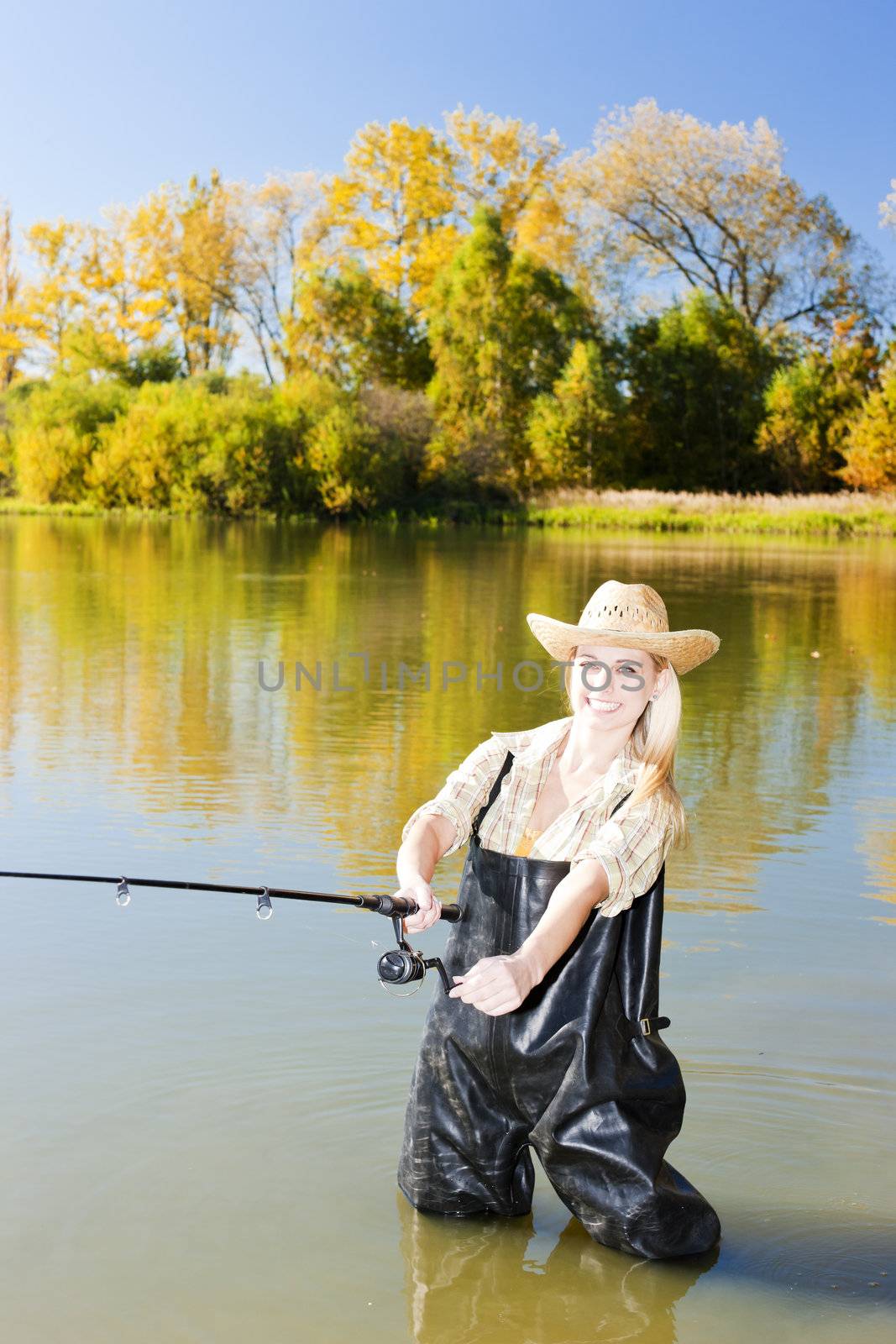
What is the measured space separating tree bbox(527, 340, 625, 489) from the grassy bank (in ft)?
5.04

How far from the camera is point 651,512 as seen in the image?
121 feet

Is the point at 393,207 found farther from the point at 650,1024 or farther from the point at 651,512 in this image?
the point at 650,1024

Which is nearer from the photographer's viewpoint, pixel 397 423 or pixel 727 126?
pixel 397 423

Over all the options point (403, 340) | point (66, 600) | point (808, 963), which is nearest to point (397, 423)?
point (403, 340)

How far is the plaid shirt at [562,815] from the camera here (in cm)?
267

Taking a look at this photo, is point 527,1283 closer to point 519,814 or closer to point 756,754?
point 519,814

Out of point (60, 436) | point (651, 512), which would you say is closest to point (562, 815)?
point (651, 512)

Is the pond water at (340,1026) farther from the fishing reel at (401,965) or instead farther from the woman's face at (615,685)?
the woman's face at (615,685)

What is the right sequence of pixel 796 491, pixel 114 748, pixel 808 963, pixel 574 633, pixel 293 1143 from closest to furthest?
pixel 574 633 → pixel 293 1143 → pixel 808 963 → pixel 114 748 → pixel 796 491

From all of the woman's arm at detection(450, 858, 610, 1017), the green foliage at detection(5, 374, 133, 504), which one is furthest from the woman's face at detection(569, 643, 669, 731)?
the green foliage at detection(5, 374, 133, 504)

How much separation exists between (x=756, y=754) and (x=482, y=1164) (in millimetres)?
5519

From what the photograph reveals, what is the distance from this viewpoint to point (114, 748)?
7.86 meters

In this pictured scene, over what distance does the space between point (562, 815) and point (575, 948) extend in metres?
0.23

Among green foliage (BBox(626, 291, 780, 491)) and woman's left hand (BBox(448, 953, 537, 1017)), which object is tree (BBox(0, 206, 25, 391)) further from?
woman's left hand (BBox(448, 953, 537, 1017))
